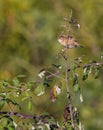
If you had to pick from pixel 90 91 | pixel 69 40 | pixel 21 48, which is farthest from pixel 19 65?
pixel 69 40

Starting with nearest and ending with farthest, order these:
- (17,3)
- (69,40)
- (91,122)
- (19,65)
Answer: (69,40) < (91,122) < (19,65) < (17,3)

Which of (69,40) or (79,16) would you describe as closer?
(69,40)

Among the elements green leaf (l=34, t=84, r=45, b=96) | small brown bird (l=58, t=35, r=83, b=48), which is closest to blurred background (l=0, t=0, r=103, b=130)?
small brown bird (l=58, t=35, r=83, b=48)

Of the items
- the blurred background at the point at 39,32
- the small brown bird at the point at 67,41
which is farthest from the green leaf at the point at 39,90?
the blurred background at the point at 39,32

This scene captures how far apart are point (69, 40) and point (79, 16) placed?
4.36 meters

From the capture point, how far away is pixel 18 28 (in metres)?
6.96

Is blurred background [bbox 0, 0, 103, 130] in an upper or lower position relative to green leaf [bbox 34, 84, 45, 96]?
upper

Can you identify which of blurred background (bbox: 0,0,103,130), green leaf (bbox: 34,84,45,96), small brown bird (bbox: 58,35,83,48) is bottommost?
green leaf (bbox: 34,84,45,96)

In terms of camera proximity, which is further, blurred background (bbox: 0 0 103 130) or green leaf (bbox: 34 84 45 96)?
blurred background (bbox: 0 0 103 130)

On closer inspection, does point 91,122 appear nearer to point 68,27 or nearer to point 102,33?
point 102,33

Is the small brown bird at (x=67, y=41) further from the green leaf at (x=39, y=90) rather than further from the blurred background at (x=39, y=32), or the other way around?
the blurred background at (x=39, y=32)

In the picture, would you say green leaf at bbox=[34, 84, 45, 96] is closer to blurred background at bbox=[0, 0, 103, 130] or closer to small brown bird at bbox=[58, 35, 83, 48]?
small brown bird at bbox=[58, 35, 83, 48]

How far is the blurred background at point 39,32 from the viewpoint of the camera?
6.73m

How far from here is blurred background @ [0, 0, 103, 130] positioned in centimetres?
673
